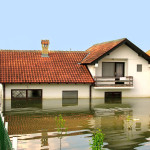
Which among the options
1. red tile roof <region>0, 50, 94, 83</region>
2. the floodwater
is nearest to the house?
red tile roof <region>0, 50, 94, 83</region>

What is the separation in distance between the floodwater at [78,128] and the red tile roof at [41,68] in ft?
21.1

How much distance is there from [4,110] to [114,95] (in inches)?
474

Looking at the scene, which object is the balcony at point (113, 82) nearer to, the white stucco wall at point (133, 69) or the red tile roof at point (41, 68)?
the white stucco wall at point (133, 69)

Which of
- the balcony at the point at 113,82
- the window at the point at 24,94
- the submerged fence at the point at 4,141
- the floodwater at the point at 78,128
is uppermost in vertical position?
the balcony at the point at 113,82

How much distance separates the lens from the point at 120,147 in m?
10.1

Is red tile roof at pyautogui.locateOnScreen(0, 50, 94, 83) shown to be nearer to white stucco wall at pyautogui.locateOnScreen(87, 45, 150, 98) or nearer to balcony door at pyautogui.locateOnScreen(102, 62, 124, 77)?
balcony door at pyautogui.locateOnScreen(102, 62, 124, 77)

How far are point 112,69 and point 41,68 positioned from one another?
23.0 feet

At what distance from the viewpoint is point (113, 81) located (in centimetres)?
2653

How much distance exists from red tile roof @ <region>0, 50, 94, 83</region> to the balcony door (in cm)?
181

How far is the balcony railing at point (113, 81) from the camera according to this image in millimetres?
26419

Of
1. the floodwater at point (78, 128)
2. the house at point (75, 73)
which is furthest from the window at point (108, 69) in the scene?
the floodwater at point (78, 128)

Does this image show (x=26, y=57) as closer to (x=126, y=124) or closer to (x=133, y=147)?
(x=126, y=124)

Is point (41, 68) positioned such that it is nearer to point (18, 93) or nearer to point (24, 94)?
point (24, 94)

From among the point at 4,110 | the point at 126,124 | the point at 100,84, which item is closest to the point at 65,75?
the point at 100,84
